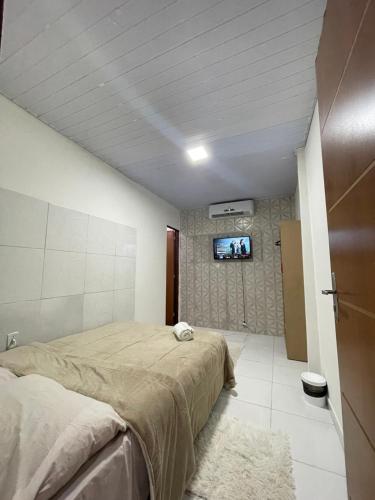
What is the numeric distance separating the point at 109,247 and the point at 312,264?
2553 millimetres

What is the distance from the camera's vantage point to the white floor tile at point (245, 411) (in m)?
1.75

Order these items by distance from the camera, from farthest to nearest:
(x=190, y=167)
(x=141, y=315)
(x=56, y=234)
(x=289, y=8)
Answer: (x=141, y=315), (x=190, y=167), (x=56, y=234), (x=289, y=8)

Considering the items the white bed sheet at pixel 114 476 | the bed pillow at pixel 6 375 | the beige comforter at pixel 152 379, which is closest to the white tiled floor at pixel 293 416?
the beige comforter at pixel 152 379

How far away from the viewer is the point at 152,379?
121 centimetres

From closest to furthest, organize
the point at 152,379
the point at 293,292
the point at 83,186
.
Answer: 1. the point at 152,379
2. the point at 83,186
3. the point at 293,292

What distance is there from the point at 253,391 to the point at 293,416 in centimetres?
44

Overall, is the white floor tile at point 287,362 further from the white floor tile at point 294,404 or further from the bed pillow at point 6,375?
the bed pillow at point 6,375

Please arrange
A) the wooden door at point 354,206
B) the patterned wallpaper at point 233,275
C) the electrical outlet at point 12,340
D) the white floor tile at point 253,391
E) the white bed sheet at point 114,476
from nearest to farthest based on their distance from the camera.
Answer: the wooden door at point 354,206, the white bed sheet at point 114,476, the electrical outlet at point 12,340, the white floor tile at point 253,391, the patterned wallpaper at point 233,275

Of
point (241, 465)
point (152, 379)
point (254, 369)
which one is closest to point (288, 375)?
point (254, 369)

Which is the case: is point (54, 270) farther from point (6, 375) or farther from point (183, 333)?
point (183, 333)

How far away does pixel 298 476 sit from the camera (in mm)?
1273

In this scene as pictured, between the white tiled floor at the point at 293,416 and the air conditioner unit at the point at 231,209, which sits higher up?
the air conditioner unit at the point at 231,209

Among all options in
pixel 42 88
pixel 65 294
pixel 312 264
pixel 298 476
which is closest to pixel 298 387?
pixel 298 476

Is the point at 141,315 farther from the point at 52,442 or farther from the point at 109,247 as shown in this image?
the point at 52,442
